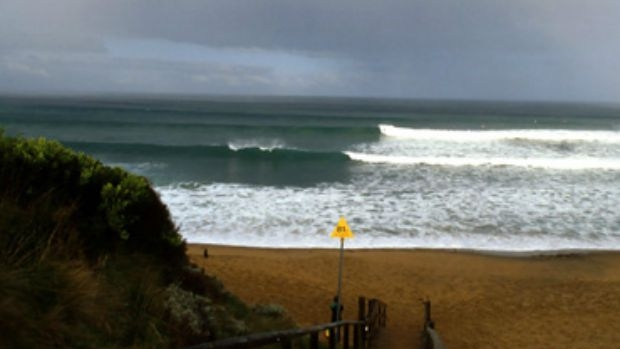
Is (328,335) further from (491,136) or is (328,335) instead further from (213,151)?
(491,136)

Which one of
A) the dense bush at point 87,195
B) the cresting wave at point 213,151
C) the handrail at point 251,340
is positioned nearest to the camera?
the handrail at point 251,340

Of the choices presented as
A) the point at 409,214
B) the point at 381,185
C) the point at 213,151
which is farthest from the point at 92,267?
the point at 213,151

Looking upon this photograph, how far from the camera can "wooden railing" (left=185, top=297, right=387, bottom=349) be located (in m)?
3.26

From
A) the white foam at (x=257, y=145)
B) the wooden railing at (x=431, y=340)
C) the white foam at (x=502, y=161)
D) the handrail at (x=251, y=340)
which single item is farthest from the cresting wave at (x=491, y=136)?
the handrail at (x=251, y=340)

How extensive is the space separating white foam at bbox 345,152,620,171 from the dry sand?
1782 cm

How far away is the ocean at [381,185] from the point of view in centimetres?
1639

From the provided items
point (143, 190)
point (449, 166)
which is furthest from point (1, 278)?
point (449, 166)

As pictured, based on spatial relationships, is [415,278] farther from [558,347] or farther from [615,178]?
[615,178]

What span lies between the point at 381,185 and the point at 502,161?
1271 cm

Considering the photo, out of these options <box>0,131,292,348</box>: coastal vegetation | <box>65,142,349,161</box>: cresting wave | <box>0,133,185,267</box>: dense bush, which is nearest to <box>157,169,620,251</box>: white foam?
<box>0,131,292,348</box>: coastal vegetation

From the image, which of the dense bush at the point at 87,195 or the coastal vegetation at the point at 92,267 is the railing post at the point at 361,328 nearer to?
the coastal vegetation at the point at 92,267

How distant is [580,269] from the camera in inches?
537

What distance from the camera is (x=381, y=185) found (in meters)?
24.4

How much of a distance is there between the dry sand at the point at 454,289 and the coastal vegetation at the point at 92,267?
384 cm
